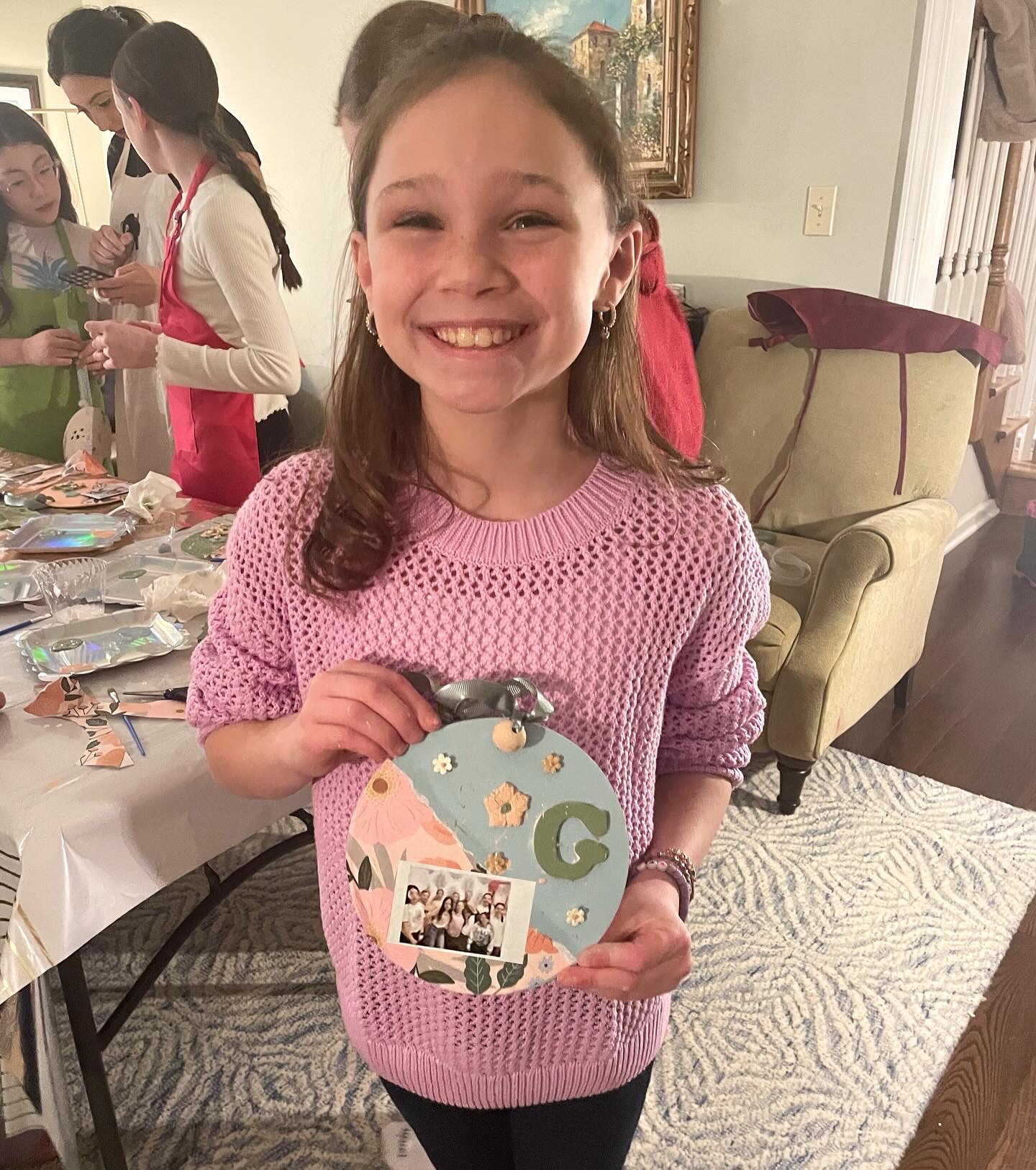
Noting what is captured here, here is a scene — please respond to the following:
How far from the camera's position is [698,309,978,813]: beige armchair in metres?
1.89

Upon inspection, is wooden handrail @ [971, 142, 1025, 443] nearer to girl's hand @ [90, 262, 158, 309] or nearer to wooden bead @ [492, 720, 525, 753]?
girl's hand @ [90, 262, 158, 309]

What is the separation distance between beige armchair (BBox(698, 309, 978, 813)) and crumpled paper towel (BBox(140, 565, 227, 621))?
1.18 metres

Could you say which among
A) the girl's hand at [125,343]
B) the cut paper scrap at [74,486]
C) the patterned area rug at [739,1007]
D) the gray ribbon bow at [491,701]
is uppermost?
the girl's hand at [125,343]

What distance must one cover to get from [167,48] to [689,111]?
4.55ft

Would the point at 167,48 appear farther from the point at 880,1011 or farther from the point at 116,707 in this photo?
the point at 880,1011

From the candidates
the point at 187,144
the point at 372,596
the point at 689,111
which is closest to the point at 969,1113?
the point at 372,596

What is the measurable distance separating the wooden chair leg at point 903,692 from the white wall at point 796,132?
1.08m

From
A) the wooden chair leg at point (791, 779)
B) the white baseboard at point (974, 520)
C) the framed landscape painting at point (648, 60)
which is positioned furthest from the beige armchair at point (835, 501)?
the white baseboard at point (974, 520)

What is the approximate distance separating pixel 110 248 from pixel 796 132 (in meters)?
1.83

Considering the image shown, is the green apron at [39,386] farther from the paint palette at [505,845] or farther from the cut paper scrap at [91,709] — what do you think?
the paint palette at [505,845]

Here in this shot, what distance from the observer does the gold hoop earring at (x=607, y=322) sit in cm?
71

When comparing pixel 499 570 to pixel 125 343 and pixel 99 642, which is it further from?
pixel 125 343

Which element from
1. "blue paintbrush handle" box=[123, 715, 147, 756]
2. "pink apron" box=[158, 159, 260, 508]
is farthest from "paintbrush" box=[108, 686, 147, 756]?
"pink apron" box=[158, 159, 260, 508]

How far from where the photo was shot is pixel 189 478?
1.92m
